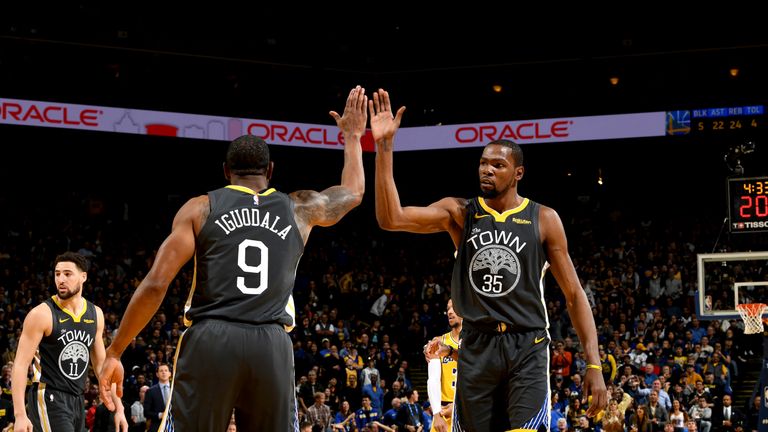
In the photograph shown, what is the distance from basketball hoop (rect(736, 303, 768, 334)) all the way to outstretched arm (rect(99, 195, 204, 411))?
49.3 ft

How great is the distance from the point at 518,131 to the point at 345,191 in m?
23.8

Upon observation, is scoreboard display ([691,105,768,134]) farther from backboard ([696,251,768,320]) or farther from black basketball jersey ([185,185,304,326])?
black basketball jersey ([185,185,304,326])

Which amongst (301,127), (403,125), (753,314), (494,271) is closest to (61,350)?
(494,271)

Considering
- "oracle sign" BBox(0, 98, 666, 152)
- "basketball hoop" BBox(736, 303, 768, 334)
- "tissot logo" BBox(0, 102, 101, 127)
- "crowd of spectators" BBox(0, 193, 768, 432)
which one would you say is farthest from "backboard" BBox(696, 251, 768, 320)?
"tissot logo" BBox(0, 102, 101, 127)

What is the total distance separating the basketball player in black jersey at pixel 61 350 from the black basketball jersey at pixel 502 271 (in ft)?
10.7

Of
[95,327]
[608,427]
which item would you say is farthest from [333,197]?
[608,427]

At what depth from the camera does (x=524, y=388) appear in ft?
21.2

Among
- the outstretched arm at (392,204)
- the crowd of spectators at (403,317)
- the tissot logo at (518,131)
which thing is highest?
the tissot logo at (518,131)

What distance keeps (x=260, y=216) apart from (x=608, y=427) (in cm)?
1520

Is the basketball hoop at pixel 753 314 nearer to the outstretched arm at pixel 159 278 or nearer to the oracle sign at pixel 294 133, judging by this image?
the oracle sign at pixel 294 133

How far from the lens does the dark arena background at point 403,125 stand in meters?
28.1

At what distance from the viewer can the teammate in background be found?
980 centimetres

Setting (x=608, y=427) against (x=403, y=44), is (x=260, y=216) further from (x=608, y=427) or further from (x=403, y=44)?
(x=403, y=44)

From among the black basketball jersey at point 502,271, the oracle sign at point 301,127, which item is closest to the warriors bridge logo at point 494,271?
the black basketball jersey at point 502,271
